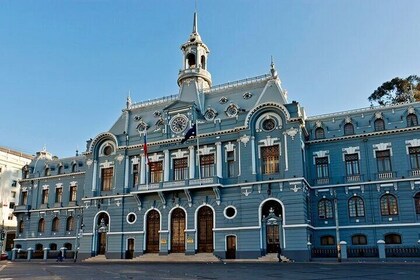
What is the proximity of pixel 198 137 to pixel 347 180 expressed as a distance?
16.6 metres

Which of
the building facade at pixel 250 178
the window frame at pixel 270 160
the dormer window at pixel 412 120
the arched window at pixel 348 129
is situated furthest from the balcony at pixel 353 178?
the window frame at pixel 270 160

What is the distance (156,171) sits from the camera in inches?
1969

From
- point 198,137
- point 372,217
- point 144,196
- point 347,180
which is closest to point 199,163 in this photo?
point 198,137

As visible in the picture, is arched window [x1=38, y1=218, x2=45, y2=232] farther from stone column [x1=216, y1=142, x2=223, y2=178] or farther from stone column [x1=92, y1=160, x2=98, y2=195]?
stone column [x1=216, y1=142, x2=223, y2=178]

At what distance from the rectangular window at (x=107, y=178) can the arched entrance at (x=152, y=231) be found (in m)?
7.46

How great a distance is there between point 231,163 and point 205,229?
7.65 m

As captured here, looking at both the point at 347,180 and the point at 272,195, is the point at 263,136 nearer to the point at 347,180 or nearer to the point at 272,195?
the point at 272,195

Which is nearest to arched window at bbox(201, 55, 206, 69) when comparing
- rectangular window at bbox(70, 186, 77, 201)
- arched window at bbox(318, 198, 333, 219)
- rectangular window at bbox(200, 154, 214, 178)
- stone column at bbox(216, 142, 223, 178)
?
stone column at bbox(216, 142, 223, 178)

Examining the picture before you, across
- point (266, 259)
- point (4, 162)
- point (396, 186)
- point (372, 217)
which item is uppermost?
point (4, 162)

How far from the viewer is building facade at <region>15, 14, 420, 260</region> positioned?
41688 mm

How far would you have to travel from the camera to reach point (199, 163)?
47281mm

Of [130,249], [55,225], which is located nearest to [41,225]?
[55,225]

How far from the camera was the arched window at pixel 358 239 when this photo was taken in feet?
138

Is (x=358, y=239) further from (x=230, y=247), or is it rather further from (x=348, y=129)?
(x=230, y=247)
